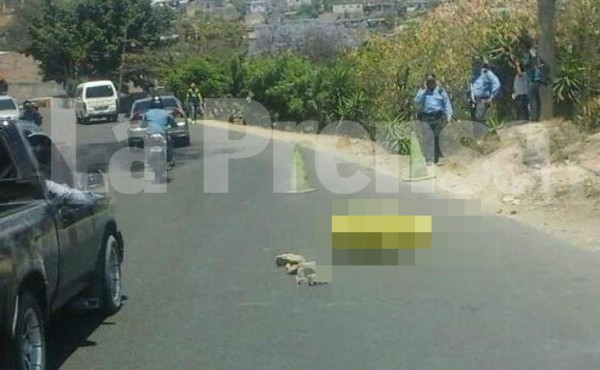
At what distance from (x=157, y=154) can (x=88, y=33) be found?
143 ft

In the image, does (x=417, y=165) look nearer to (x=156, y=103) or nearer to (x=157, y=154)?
(x=157, y=154)

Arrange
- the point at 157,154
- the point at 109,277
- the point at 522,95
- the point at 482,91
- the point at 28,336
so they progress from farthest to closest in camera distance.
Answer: the point at 482,91, the point at 522,95, the point at 157,154, the point at 109,277, the point at 28,336

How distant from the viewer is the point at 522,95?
22984 millimetres

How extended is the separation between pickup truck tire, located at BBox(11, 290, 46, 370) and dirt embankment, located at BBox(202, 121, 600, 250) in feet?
24.6

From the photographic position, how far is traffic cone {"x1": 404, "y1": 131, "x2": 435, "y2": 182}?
2045 cm

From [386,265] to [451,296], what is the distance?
148cm

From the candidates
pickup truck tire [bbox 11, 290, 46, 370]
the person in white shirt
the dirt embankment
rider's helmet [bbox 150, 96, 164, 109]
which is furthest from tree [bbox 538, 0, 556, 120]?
pickup truck tire [bbox 11, 290, 46, 370]

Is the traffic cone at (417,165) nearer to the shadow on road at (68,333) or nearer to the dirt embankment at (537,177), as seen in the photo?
the dirt embankment at (537,177)

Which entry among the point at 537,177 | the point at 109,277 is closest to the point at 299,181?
the point at 537,177

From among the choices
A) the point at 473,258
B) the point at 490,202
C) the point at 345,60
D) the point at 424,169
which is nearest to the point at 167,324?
the point at 473,258

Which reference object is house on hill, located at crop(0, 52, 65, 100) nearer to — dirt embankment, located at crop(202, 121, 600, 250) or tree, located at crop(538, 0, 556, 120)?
tree, located at crop(538, 0, 556, 120)

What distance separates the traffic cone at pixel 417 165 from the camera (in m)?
20.4

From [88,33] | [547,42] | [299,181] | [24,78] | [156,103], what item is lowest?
[299,181]

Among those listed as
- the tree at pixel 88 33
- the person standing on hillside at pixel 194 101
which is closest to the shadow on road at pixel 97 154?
the person standing on hillside at pixel 194 101
